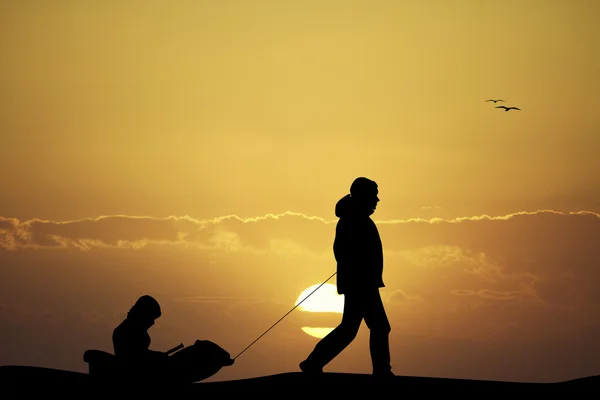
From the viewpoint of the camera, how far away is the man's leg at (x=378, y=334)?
12828mm

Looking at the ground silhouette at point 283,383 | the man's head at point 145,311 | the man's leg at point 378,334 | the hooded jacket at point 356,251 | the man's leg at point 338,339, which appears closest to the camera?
the man's leg at point 338,339

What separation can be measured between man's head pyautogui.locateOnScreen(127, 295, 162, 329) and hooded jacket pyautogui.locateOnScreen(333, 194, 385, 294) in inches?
105

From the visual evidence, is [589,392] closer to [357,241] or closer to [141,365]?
[357,241]

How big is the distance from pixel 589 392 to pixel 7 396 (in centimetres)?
797

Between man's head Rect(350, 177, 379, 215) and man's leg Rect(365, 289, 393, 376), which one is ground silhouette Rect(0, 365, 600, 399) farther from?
man's head Rect(350, 177, 379, 215)

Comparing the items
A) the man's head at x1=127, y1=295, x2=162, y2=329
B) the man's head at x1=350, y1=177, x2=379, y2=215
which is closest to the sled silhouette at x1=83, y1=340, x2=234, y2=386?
the man's head at x1=127, y1=295, x2=162, y2=329

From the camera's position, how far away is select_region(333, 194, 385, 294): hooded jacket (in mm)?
12930

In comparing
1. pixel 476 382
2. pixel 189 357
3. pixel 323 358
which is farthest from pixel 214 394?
pixel 476 382

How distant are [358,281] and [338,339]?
870 mm

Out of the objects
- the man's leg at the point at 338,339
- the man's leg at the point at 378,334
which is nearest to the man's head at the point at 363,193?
the man's leg at the point at 378,334

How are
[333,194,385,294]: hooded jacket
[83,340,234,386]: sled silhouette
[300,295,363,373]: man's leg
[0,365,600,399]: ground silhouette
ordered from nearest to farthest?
1. [83,340,234,386]: sled silhouette
2. [300,295,363,373]: man's leg
3. [0,365,600,399]: ground silhouette
4. [333,194,385,294]: hooded jacket

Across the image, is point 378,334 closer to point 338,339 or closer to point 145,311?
point 338,339

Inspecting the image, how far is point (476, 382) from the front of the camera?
1333 centimetres

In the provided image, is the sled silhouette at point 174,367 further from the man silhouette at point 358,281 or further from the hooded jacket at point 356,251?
the hooded jacket at point 356,251
